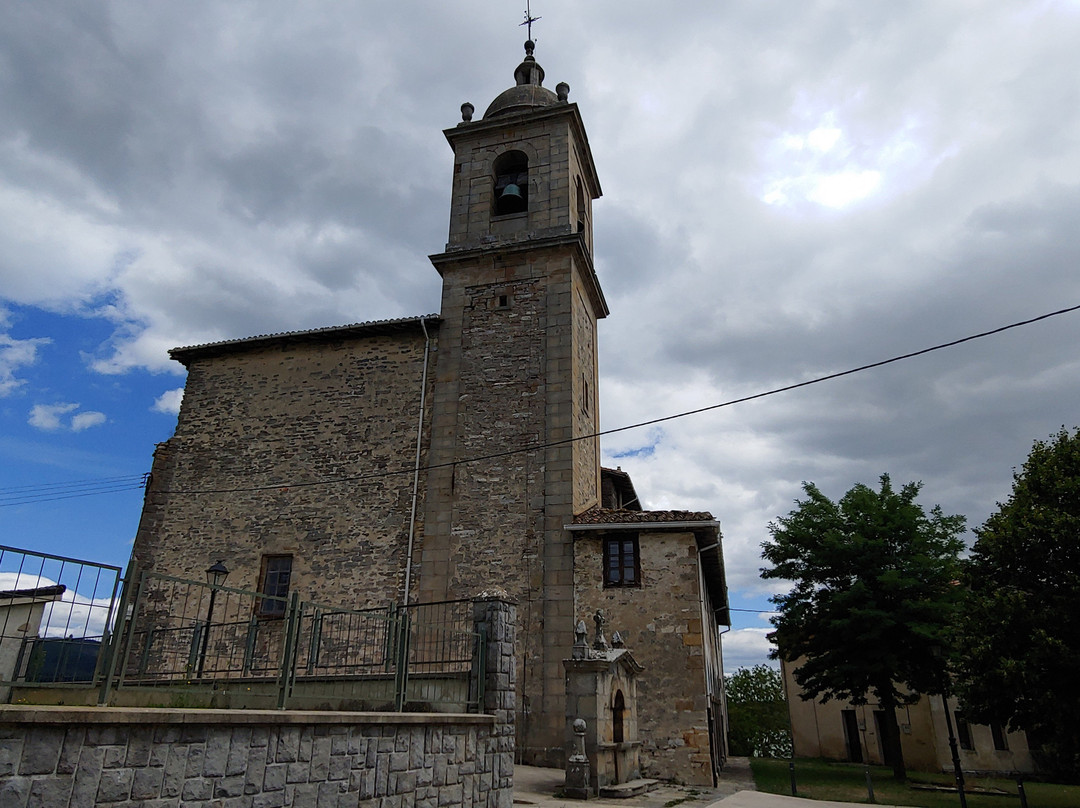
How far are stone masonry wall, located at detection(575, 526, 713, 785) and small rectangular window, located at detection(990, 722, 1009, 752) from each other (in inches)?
739

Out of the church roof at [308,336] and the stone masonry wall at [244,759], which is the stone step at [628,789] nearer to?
the stone masonry wall at [244,759]

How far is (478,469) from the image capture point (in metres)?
16.2

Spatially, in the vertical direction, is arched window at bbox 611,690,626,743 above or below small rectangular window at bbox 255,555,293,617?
below

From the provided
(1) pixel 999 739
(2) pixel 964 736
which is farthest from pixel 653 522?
(1) pixel 999 739

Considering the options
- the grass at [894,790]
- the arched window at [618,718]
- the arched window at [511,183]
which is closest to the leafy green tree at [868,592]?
the grass at [894,790]

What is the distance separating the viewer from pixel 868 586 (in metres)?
18.8

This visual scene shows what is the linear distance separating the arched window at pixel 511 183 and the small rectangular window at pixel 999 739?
25.0 meters

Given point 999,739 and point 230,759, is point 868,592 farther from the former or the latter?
point 230,759

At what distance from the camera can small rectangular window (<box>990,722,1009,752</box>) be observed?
2550cm

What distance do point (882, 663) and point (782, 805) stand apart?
8.63 metres

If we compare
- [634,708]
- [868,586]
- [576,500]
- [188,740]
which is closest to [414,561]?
[576,500]

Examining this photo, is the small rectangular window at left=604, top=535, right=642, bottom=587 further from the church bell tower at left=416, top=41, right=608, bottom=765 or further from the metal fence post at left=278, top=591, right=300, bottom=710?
the metal fence post at left=278, top=591, right=300, bottom=710

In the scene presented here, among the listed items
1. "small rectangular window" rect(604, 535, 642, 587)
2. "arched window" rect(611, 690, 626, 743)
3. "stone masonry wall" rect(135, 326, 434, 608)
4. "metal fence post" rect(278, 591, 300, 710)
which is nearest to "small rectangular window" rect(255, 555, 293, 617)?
"stone masonry wall" rect(135, 326, 434, 608)

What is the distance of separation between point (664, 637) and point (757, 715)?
107 feet
